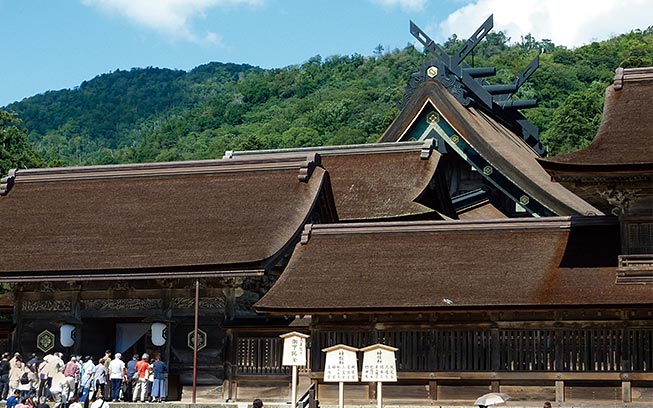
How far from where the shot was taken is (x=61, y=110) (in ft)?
492

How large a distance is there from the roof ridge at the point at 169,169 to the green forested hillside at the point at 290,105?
2394 centimetres

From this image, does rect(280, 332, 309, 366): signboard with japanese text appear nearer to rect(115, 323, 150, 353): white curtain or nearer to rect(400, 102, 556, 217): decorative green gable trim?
rect(115, 323, 150, 353): white curtain

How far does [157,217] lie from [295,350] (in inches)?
300

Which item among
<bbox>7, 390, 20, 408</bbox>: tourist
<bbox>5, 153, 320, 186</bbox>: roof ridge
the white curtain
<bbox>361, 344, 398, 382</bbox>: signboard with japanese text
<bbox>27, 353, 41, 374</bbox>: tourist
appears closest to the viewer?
<bbox>361, 344, 398, 382</bbox>: signboard with japanese text

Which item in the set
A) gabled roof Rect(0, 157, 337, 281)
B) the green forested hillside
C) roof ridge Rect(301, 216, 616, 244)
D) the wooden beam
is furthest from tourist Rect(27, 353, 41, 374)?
the green forested hillside

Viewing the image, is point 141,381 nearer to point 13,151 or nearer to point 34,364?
point 34,364

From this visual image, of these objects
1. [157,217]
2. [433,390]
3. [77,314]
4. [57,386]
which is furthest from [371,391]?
[77,314]

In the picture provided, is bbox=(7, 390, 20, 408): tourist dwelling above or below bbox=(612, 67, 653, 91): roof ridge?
below

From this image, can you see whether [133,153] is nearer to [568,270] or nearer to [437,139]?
[437,139]

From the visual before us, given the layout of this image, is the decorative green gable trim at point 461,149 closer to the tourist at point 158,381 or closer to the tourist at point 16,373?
the tourist at point 158,381

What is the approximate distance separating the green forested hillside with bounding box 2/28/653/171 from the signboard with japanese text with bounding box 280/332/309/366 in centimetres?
3511

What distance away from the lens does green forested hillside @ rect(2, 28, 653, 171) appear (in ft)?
267

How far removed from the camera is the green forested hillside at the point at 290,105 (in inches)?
3201

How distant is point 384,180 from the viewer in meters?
33.6
